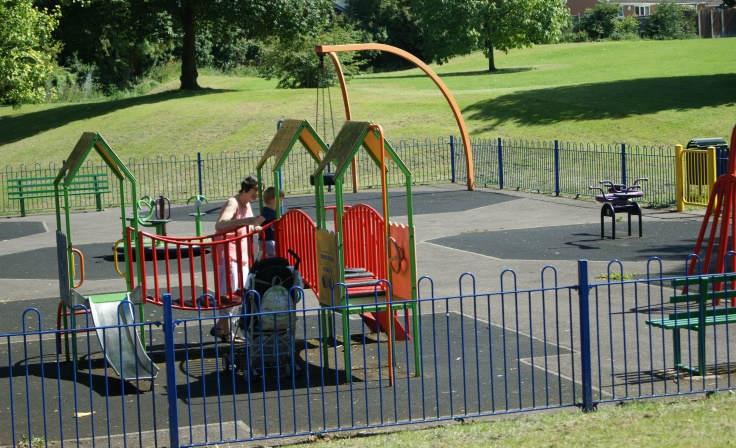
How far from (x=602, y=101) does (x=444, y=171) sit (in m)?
11.9

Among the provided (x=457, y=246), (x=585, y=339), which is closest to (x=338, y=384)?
(x=585, y=339)

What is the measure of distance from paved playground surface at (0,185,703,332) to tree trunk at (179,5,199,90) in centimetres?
1852

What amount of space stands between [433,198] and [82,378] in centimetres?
1719

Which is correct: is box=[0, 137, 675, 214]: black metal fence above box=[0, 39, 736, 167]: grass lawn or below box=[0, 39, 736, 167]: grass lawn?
below

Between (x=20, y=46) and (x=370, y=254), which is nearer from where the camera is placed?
(x=370, y=254)

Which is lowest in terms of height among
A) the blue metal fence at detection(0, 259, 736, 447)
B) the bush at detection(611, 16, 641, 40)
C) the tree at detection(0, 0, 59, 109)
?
the blue metal fence at detection(0, 259, 736, 447)

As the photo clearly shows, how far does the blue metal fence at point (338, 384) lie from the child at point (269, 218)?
128 cm

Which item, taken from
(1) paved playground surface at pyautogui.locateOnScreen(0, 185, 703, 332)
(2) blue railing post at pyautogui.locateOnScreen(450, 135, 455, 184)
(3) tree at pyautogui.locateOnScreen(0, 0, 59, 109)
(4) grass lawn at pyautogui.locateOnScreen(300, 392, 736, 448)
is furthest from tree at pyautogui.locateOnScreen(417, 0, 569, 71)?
(4) grass lawn at pyautogui.locateOnScreen(300, 392, 736, 448)

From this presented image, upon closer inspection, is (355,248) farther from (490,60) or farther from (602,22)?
(602,22)

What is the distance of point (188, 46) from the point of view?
149 feet

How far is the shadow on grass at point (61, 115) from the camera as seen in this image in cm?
4151

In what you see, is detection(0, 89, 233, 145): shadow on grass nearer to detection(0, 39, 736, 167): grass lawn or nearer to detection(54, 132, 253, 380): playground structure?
detection(0, 39, 736, 167): grass lawn

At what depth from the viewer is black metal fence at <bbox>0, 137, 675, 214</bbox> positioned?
91.9ft

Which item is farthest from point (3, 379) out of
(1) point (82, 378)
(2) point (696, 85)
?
(2) point (696, 85)
